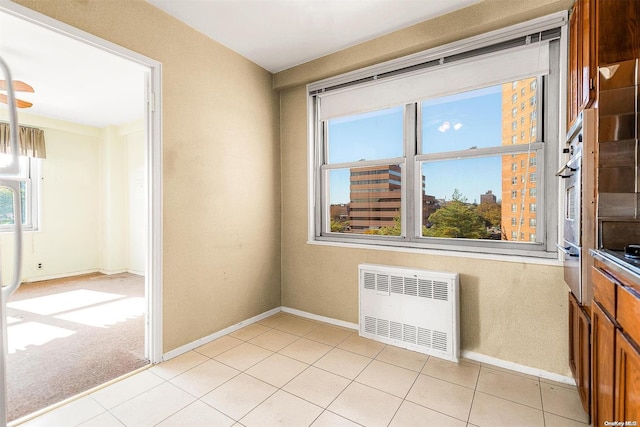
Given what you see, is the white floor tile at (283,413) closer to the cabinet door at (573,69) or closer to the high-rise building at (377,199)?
the high-rise building at (377,199)

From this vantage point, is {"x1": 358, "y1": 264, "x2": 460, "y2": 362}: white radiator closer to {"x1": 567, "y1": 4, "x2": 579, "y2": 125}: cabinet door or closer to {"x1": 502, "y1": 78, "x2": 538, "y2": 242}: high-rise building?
{"x1": 502, "y1": 78, "x2": 538, "y2": 242}: high-rise building

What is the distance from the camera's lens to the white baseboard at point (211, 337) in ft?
7.70

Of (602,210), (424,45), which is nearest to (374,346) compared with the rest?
(602,210)

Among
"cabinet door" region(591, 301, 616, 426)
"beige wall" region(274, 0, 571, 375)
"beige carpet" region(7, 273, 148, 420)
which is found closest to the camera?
"cabinet door" region(591, 301, 616, 426)

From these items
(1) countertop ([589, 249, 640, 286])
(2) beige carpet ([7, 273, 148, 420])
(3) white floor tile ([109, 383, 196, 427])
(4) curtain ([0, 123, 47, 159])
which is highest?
(4) curtain ([0, 123, 47, 159])

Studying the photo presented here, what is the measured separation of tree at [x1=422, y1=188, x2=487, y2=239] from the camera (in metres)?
2.44

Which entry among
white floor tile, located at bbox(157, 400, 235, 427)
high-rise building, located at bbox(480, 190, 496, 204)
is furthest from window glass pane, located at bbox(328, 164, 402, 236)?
white floor tile, located at bbox(157, 400, 235, 427)

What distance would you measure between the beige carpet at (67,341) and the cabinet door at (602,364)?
270 centimetres

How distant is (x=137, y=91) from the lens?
12.7 feet

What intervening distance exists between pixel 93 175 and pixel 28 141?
985 millimetres

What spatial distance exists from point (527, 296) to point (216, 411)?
7.10 ft

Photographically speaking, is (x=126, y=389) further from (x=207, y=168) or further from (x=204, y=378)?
(x=207, y=168)

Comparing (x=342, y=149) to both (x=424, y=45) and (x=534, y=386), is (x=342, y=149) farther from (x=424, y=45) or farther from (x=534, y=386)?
(x=534, y=386)

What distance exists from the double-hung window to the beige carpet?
6.57ft
